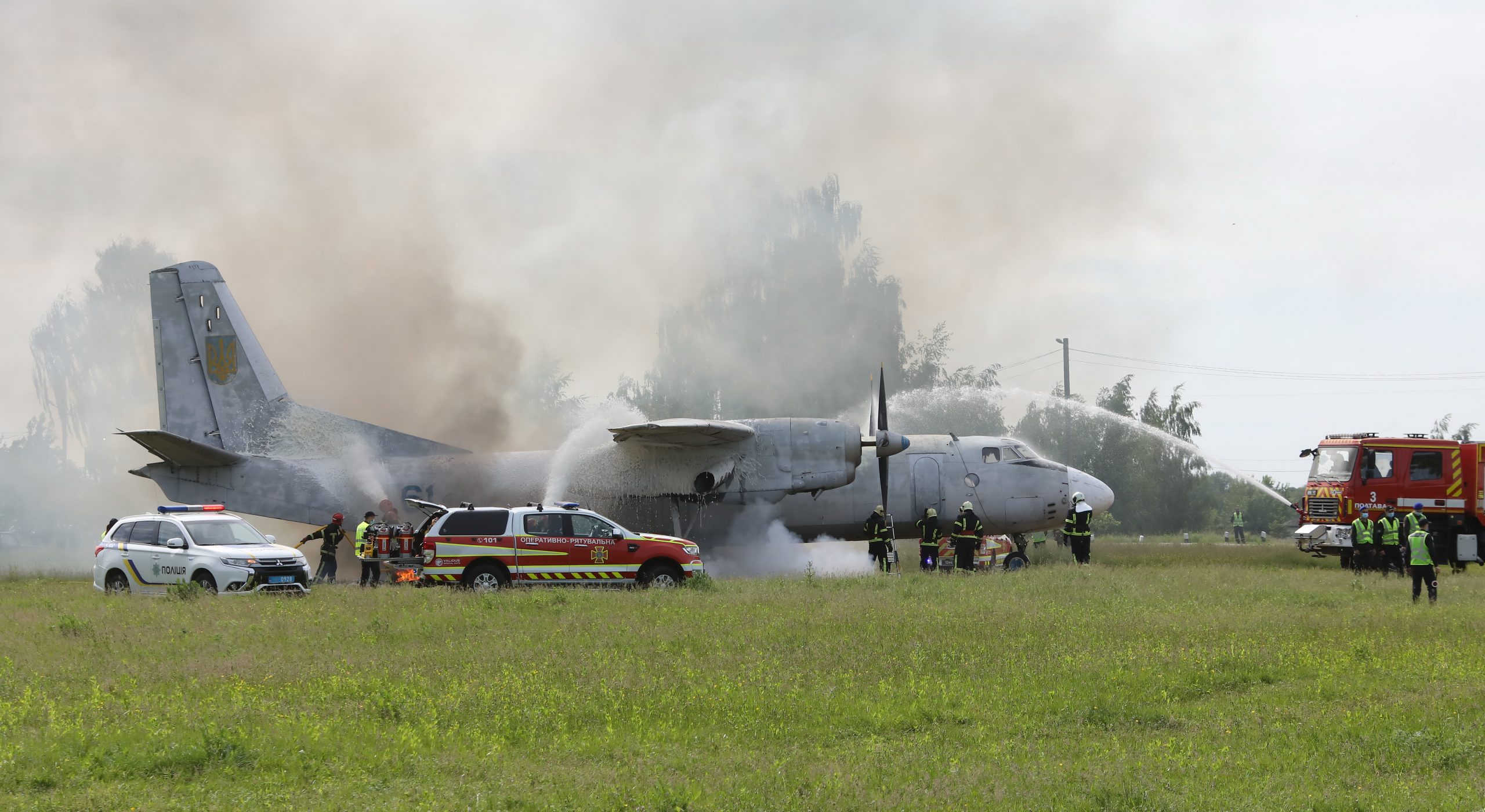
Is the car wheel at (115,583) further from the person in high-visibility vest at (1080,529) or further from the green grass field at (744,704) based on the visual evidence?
the person in high-visibility vest at (1080,529)

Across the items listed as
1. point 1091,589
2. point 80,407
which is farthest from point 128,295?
point 1091,589

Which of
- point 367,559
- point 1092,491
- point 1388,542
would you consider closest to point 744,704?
point 367,559

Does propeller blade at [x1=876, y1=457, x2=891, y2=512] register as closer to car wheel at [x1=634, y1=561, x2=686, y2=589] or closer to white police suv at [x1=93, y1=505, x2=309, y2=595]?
car wheel at [x1=634, y1=561, x2=686, y2=589]

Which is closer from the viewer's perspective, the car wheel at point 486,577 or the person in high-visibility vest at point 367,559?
the car wheel at point 486,577

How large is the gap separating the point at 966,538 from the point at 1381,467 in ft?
41.6

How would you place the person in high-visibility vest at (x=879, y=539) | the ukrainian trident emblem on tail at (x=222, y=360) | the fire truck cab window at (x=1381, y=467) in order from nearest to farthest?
the person in high-visibility vest at (x=879, y=539), the ukrainian trident emblem on tail at (x=222, y=360), the fire truck cab window at (x=1381, y=467)

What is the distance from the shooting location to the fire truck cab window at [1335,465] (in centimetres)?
2891

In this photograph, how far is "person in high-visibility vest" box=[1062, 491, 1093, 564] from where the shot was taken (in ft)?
85.8

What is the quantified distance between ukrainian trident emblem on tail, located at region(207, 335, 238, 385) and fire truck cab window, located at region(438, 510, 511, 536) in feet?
33.8

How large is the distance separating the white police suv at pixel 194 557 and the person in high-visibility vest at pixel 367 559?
237cm

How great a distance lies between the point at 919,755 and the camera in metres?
9.01

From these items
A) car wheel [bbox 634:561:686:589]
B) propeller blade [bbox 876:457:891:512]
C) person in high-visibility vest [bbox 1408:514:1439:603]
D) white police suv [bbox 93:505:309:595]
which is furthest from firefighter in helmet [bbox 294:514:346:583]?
person in high-visibility vest [bbox 1408:514:1439:603]

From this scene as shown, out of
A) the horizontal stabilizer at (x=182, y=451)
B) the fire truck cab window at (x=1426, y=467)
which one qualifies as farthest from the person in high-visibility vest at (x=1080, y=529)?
the horizontal stabilizer at (x=182, y=451)

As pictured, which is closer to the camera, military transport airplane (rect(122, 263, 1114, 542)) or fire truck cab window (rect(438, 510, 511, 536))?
fire truck cab window (rect(438, 510, 511, 536))
